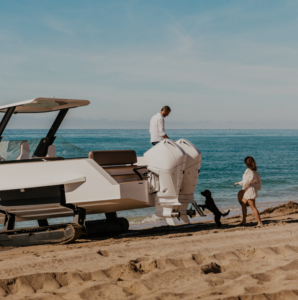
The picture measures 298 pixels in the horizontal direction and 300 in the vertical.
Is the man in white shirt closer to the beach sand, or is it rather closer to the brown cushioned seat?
the brown cushioned seat

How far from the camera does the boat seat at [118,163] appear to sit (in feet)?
20.9

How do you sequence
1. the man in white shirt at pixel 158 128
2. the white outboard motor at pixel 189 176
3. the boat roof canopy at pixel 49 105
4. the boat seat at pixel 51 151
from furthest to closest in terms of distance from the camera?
the boat seat at pixel 51 151 → the man in white shirt at pixel 158 128 → the boat roof canopy at pixel 49 105 → the white outboard motor at pixel 189 176

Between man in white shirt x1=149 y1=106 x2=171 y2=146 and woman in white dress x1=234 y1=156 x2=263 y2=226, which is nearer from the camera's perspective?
man in white shirt x1=149 y1=106 x2=171 y2=146

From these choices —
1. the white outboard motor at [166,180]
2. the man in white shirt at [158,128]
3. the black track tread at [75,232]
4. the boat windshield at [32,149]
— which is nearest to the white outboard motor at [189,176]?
the white outboard motor at [166,180]

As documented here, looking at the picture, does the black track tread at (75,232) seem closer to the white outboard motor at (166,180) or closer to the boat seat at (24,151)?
the white outboard motor at (166,180)

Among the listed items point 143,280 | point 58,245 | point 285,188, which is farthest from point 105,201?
point 285,188

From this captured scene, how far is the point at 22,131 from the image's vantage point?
7.03 m

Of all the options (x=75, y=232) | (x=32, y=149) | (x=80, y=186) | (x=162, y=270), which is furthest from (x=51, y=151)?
(x=162, y=270)

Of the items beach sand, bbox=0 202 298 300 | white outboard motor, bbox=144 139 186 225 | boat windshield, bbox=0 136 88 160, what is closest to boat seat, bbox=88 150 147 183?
white outboard motor, bbox=144 139 186 225

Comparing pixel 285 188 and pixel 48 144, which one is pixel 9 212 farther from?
pixel 285 188

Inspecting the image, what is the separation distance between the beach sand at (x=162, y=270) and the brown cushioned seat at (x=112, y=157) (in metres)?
1.46

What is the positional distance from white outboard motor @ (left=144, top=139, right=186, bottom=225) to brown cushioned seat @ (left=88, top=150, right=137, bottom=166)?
69 centimetres

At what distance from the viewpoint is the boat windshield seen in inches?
256

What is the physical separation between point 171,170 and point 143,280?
8.32ft
